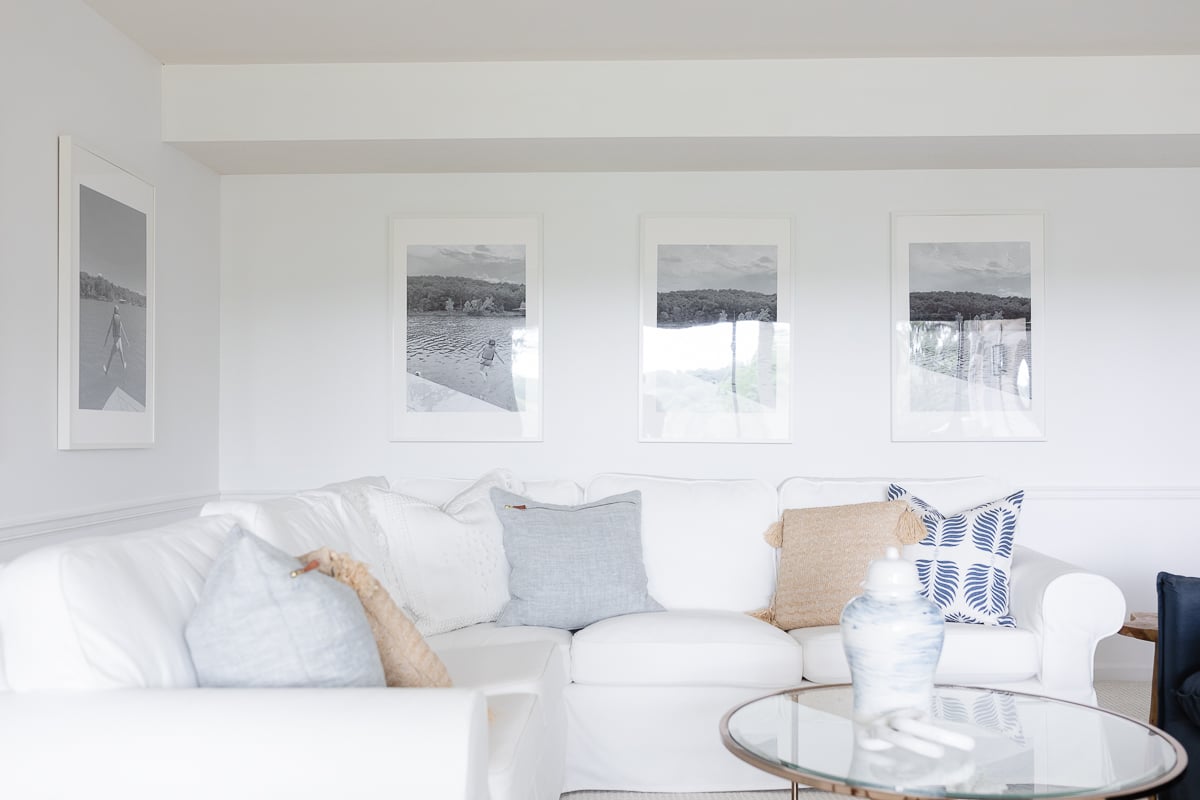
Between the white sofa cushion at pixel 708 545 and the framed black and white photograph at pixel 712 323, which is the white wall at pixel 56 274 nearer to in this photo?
the white sofa cushion at pixel 708 545

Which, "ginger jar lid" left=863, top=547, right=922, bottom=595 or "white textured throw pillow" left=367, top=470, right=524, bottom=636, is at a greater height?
"ginger jar lid" left=863, top=547, right=922, bottom=595

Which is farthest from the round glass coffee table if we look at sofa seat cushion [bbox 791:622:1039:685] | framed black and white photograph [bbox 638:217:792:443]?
framed black and white photograph [bbox 638:217:792:443]

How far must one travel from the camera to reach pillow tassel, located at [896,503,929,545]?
3.44 meters

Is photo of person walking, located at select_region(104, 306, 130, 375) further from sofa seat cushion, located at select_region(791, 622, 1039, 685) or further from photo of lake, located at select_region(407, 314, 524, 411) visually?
sofa seat cushion, located at select_region(791, 622, 1039, 685)

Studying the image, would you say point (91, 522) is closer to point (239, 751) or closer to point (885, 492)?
point (239, 751)

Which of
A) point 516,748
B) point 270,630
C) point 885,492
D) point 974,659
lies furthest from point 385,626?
point 885,492

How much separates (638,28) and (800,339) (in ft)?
5.18

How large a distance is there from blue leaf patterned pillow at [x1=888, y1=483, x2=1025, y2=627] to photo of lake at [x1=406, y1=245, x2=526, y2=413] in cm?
193

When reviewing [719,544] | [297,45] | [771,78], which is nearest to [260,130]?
[297,45]

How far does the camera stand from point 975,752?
2006mm

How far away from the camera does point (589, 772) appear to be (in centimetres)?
312

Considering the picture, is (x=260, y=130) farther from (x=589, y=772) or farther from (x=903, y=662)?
(x=903, y=662)

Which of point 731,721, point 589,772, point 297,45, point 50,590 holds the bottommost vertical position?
point 589,772

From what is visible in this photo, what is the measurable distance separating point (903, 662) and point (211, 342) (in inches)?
138
